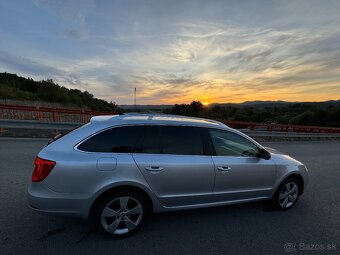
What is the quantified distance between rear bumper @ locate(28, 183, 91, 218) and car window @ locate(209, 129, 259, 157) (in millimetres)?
2003

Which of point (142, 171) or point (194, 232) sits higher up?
point (142, 171)

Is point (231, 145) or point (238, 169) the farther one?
Result: point (231, 145)

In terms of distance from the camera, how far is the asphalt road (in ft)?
9.70

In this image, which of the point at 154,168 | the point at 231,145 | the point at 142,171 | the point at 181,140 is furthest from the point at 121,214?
the point at 231,145

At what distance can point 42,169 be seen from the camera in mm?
2932

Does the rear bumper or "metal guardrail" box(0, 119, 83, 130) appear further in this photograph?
"metal guardrail" box(0, 119, 83, 130)

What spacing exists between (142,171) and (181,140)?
2.50ft

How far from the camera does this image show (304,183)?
441 centimetres

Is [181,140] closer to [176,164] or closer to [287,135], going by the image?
[176,164]

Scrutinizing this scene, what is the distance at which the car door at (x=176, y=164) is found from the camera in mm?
3191

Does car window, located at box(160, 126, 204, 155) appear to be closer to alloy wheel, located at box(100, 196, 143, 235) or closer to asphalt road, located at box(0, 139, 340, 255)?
alloy wheel, located at box(100, 196, 143, 235)

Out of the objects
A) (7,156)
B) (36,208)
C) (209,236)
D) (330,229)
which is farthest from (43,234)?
(7,156)

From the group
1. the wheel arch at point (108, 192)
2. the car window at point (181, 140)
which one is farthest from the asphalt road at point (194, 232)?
the car window at point (181, 140)
